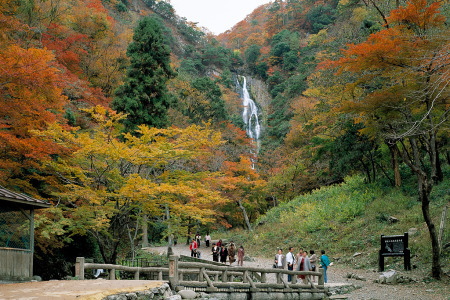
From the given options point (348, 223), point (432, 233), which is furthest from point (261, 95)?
point (432, 233)

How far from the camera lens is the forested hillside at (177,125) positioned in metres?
13.4

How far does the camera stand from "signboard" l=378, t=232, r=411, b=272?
579 inches

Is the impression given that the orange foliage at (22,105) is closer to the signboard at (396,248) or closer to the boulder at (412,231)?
the signboard at (396,248)

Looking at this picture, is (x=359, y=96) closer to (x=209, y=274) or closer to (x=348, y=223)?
(x=348, y=223)

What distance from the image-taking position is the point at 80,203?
16.0 m

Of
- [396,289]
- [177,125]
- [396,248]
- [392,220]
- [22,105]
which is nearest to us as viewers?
[396,289]

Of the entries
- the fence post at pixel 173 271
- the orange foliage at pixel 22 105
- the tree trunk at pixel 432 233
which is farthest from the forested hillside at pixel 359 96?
the orange foliage at pixel 22 105

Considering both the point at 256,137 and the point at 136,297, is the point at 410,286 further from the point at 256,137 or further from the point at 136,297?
the point at 256,137

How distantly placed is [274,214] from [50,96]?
65.0 ft

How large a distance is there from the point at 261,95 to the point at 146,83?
40.9 meters

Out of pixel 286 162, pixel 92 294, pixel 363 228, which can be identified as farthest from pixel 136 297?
pixel 286 162

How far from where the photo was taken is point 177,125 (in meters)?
36.2

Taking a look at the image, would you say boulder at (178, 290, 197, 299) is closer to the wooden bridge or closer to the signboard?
the wooden bridge

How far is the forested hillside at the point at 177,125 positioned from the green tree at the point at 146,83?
98 mm
